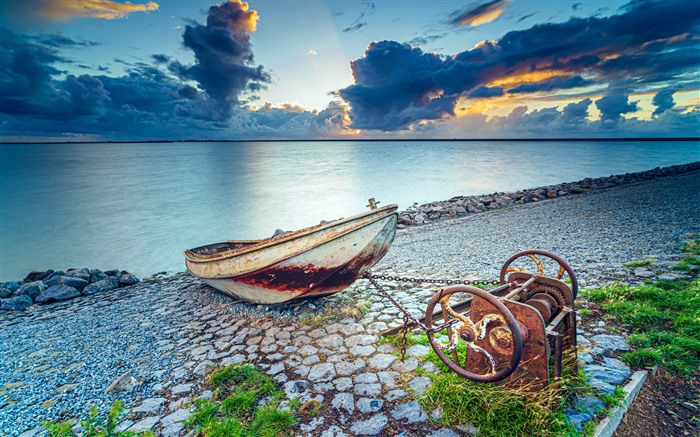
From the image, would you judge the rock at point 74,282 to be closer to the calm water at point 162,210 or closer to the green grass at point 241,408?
the calm water at point 162,210

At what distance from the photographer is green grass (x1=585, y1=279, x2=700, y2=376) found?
150 inches

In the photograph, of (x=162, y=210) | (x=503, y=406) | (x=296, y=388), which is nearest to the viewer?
(x=503, y=406)

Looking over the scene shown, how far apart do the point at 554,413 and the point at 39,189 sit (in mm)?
49409

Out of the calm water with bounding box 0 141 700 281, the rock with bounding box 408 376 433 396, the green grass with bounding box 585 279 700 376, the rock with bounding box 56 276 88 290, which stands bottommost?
the calm water with bounding box 0 141 700 281

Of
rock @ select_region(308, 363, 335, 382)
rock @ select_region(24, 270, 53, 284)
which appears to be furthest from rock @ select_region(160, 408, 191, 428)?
rock @ select_region(24, 270, 53, 284)

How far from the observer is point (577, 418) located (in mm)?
3043

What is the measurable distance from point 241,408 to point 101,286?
30.5 ft

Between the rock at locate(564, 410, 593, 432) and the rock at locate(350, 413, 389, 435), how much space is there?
1726 millimetres

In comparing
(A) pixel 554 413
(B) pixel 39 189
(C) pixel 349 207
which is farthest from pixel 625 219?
(B) pixel 39 189

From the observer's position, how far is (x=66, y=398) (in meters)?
4.30

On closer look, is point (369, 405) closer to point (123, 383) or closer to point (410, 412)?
point (410, 412)

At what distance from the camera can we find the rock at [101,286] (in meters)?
9.94

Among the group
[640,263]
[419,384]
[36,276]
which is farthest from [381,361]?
[36,276]

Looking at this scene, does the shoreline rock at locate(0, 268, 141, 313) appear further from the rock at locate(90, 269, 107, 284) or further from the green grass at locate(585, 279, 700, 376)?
the green grass at locate(585, 279, 700, 376)
